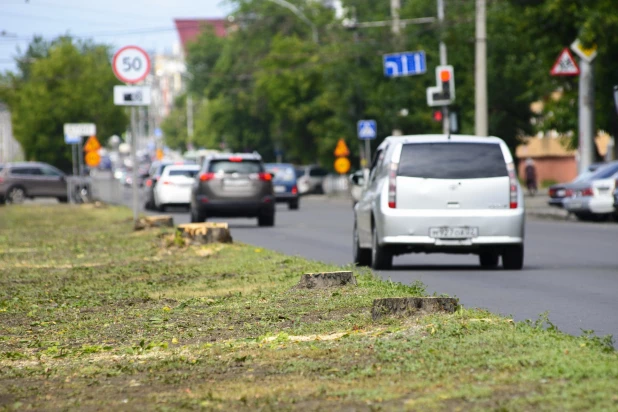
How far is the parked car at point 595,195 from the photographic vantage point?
3378cm

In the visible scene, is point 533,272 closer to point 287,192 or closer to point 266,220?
point 266,220

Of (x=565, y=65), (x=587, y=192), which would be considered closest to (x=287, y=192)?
(x=565, y=65)

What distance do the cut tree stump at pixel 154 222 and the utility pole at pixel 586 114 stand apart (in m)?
14.5

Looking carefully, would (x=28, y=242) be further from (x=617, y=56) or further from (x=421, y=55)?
(x=421, y=55)

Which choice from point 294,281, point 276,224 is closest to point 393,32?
point 276,224

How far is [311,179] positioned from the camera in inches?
3093

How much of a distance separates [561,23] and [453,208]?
23.0m

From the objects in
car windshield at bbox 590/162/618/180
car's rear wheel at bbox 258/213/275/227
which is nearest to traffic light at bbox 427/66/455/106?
car windshield at bbox 590/162/618/180

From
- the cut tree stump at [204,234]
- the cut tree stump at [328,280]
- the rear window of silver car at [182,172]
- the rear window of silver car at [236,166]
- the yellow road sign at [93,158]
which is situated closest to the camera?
the cut tree stump at [328,280]

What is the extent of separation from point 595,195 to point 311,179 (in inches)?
1771

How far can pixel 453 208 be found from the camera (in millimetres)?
17391

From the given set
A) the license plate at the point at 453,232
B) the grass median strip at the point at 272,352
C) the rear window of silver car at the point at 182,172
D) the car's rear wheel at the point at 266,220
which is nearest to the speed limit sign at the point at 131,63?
the car's rear wheel at the point at 266,220

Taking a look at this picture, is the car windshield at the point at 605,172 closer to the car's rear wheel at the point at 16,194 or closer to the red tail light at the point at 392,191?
the red tail light at the point at 392,191

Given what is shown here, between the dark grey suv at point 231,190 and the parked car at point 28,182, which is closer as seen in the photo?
the dark grey suv at point 231,190
